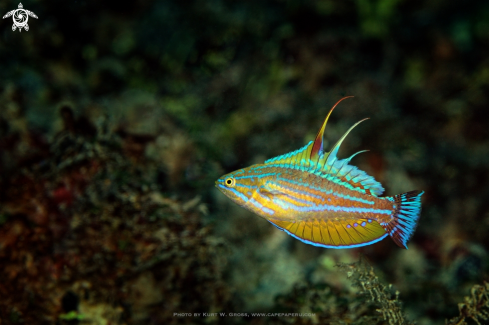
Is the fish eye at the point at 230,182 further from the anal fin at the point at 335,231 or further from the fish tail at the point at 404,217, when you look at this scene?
the fish tail at the point at 404,217

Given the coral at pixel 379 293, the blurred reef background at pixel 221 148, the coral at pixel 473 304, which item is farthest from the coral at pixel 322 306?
the coral at pixel 473 304

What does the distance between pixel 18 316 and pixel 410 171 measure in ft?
19.7

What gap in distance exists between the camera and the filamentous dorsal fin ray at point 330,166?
6.46 feet

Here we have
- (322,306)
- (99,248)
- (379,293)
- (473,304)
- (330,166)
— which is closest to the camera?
(330,166)

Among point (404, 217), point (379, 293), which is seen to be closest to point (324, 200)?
point (404, 217)

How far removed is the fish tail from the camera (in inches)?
75.4

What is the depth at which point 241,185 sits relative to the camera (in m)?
2.09

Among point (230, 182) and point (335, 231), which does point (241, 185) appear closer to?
point (230, 182)

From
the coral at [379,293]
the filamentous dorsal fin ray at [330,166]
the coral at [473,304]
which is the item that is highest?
the filamentous dorsal fin ray at [330,166]

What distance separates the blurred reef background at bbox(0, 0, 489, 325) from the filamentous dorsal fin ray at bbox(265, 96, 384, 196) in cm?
87

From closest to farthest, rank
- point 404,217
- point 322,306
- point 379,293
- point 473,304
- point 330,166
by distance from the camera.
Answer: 1. point 404,217
2. point 330,166
3. point 379,293
4. point 473,304
5. point 322,306

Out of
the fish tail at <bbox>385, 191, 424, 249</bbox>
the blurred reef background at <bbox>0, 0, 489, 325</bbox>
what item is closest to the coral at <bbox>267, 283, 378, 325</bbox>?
the blurred reef background at <bbox>0, 0, 489, 325</bbox>

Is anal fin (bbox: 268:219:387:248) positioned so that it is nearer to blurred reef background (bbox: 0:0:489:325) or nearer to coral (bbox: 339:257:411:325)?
coral (bbox: 339:257:411:325)

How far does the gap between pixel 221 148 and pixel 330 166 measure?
10.3ft
